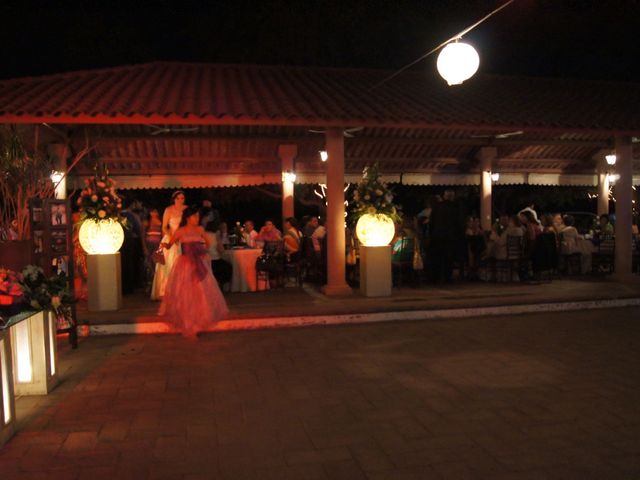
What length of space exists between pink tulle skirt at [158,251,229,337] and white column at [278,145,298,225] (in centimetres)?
607

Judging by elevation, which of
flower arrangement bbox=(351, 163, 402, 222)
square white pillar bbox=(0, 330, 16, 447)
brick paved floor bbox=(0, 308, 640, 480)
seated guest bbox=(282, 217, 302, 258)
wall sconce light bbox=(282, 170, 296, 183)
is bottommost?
brick paved floor bbox=(0, 308, 640, 480)

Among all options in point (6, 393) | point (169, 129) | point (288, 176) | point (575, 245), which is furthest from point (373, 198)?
point (6, 393)

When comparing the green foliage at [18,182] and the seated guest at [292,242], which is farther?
the seated guest at [292,242]

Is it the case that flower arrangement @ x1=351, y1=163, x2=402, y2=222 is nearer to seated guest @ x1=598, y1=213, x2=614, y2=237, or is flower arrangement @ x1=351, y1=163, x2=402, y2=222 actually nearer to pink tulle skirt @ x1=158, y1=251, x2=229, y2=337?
pink tulle skirt @ x1=158, y1=251, x2=229, y2=337

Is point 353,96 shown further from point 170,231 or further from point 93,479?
point 93,479

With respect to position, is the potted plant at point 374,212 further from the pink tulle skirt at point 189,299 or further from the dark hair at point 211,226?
the pink tulle skirt at point 189,299

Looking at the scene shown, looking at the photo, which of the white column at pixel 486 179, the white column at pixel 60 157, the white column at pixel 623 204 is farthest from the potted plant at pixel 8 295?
the white column at pixel 486 179

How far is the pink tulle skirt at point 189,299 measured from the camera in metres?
7.65

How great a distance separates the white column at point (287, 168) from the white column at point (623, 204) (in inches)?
252

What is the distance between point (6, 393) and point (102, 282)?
14.5 ft

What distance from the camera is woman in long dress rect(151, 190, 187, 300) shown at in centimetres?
901

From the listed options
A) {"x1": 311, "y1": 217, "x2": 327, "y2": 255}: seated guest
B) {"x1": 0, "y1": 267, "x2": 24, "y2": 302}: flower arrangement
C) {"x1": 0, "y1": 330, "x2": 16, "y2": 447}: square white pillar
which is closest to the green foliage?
{"x1": 0, "y1": 267, "x2": 24, "y2": 302}: flower arrangement

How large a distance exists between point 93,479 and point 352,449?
1.63 m

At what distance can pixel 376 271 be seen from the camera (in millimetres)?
9664
